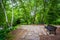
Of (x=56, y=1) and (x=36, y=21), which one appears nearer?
(x=56, y=1)

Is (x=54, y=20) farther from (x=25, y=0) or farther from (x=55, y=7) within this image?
(x=25, y=0)

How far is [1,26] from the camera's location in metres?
18.7

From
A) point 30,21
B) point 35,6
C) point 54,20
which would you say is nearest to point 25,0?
point 35,6

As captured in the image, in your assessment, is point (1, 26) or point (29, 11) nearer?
point (1, 26)

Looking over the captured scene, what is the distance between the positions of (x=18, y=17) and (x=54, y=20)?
4654mm

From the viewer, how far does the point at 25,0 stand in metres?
21.3

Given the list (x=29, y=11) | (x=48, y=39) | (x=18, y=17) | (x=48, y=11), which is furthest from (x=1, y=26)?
(x=48, y=39)

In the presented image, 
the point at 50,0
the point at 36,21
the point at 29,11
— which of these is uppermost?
the point at 50,0

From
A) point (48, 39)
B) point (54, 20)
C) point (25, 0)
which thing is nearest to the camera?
point (48, 39)

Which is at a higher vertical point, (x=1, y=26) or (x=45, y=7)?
(x=45, y=7)

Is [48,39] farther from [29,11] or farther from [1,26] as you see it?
[29,11]

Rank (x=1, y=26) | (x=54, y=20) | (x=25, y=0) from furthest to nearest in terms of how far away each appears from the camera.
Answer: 1. (x=25, y=0)
2. (x=54, y=20)
3. (x=1, y=26)

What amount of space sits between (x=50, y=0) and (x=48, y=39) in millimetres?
12610

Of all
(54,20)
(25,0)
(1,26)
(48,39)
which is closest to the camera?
(48,39)
